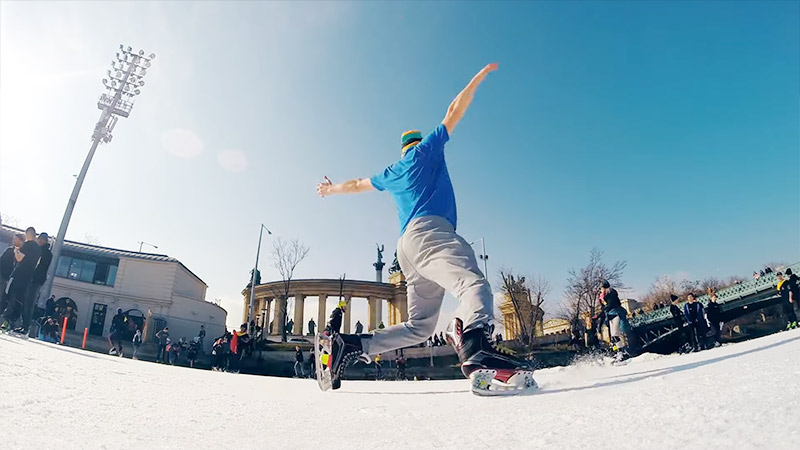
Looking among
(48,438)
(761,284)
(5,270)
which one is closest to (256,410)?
(48,438)

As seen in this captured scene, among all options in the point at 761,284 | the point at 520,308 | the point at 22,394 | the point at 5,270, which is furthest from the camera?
the point at 520,308

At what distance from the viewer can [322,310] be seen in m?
36.9

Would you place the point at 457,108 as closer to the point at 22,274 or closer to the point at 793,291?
the point at 22,274

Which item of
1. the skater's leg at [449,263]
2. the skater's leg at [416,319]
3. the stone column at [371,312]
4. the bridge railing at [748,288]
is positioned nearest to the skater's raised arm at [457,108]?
the skater's leg at [449,263]

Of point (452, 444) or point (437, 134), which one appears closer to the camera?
point (452, 444)

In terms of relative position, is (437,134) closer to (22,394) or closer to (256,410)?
(256,410)

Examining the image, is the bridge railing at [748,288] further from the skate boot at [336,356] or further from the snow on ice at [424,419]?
the snow on ice at [424,419]

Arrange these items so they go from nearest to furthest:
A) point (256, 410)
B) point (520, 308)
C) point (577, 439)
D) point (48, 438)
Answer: point (577, 439) → point (48, 438) → point (256, 410) → point (520, 308)

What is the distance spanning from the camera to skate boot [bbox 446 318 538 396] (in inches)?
86.7

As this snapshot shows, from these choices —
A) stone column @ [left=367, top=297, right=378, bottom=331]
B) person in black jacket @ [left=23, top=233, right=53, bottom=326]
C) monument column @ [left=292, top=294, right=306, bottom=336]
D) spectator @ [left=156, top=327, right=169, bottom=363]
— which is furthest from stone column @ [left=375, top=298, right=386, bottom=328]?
person in black jacket @ [left=23, top=233, right=53, bottom=326]

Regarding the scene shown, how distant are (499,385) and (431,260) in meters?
0.86

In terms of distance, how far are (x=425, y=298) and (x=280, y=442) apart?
181 cm

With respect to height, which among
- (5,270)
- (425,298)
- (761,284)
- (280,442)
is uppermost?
(761,284)

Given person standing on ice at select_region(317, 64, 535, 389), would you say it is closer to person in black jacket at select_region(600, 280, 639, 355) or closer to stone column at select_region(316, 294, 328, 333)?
person in black jacket at select_region(600, 280, 639, 355)
